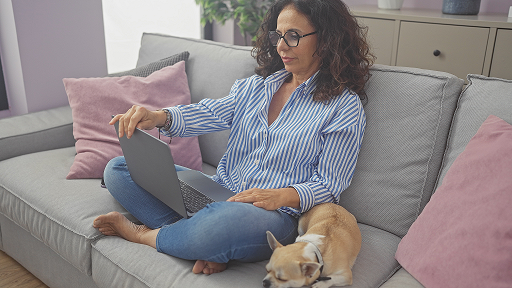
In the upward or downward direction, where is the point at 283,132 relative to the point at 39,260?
upward

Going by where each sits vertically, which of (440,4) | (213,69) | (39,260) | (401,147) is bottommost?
(39,260)

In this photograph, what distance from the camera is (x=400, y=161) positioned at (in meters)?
1.40

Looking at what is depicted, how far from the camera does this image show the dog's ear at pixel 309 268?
104cm

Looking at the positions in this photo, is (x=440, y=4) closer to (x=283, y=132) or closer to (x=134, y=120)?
(x=283, y=132)

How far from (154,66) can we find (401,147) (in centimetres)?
118

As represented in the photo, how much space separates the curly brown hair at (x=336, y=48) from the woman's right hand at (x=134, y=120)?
0.54 meters

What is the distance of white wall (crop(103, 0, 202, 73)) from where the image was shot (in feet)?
10.2

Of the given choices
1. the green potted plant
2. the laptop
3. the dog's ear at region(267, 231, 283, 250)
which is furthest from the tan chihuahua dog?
the green potted plant

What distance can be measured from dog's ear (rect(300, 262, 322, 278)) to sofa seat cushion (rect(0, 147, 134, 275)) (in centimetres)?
69

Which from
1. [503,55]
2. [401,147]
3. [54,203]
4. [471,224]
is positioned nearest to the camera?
[471,224]

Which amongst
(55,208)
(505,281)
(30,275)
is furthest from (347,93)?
(30,275)

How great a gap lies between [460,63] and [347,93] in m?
1.27

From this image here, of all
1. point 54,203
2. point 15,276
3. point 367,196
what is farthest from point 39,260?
point 367,196

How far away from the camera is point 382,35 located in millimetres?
2633
